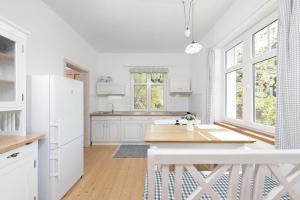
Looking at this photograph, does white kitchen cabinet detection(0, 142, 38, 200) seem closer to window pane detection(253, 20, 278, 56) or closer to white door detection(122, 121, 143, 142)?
window pane detection(253, 20, 278, 56)

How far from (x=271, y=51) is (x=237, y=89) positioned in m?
1.17

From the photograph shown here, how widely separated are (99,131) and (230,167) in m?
4.72

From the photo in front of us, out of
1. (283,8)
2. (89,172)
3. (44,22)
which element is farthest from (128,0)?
(89,172)

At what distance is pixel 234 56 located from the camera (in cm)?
347

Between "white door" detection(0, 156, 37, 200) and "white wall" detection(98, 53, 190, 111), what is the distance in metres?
3.98

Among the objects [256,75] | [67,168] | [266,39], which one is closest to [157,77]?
[256,75]

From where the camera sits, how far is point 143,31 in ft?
13.1

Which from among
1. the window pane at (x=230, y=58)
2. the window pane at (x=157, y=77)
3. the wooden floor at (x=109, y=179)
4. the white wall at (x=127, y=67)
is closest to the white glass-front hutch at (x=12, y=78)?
the wooden floor at (x=109, y=179)

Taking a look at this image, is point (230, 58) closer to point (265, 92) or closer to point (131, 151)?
point (265, 92)

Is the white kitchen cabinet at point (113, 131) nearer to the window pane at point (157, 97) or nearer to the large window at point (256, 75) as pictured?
the window pane at point (157, 97)

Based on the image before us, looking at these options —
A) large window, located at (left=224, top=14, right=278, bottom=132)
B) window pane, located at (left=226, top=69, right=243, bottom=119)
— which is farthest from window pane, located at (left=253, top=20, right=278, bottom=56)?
window pane, located at (left=226, top=69, right=243, bottom=119)

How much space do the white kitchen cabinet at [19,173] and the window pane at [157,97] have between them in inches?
166

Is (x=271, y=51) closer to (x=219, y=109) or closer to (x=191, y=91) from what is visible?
(x=219, y=109)

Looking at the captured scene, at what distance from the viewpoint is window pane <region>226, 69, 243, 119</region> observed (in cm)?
321
